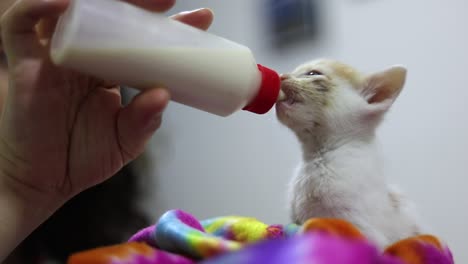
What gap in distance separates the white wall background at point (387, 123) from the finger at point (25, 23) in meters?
0.56

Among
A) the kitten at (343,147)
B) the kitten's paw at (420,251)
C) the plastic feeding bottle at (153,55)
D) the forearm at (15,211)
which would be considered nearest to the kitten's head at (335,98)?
the kitten at (343,147)

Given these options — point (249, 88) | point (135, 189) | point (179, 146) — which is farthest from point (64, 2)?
point (179, 146)

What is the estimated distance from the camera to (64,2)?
1.61 ft

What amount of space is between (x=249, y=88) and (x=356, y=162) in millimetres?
200

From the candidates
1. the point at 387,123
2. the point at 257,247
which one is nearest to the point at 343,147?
the point at 257,247

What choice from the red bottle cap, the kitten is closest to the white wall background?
the kitten

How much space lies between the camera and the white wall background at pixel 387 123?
1.07 metres

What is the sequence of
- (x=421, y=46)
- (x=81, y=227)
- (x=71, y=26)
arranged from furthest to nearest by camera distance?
(x=81, y=227) → (x=421, y=46) → (x=71, y=26)

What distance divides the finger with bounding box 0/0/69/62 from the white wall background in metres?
0.56

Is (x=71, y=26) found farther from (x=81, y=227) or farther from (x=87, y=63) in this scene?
(x=81, y=227)

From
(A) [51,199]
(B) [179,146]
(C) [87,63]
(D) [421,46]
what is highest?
(C) [87,63]

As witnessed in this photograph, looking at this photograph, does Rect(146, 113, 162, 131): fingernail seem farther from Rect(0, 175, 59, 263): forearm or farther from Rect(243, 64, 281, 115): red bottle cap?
Rect(0, 175, 59, 263): forearm

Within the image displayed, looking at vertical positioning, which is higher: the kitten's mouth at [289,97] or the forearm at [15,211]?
the kitten's mouth at [289,97]

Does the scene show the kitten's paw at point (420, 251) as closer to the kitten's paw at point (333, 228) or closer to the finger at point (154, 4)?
the kitten's paw at point (333, 228)
